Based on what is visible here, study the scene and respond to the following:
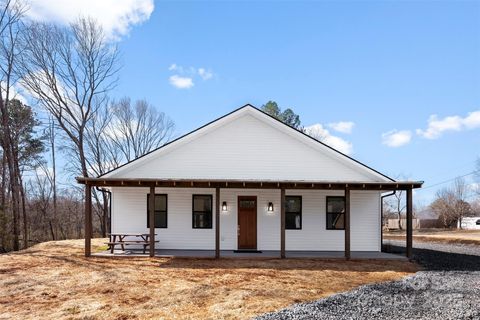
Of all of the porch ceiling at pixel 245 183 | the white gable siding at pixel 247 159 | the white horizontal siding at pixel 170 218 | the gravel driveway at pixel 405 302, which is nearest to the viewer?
the gravel driveway at pixel 405 302

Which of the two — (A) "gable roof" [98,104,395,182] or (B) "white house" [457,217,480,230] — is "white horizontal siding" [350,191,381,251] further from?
(B) "white house" [457,217,480,230]

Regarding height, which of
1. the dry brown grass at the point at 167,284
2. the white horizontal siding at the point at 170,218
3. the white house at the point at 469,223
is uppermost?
the white horizontal siding at the point at 170,218

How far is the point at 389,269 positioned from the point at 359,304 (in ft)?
15.4

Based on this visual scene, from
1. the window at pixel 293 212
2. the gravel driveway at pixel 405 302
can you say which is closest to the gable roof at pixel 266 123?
the window at pixel 293 212

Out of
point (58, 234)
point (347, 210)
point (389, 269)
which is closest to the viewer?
point (389, 269)

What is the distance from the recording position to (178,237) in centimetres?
1431

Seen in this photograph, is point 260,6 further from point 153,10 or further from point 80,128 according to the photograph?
point 80,128

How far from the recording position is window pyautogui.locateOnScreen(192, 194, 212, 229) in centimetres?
1438

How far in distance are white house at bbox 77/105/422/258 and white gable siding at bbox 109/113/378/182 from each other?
4 cm

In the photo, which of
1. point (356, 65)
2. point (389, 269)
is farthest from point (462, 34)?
point (389, 269)

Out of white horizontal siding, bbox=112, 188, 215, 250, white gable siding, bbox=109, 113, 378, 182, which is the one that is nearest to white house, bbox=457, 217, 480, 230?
white gable siding, bbox=109, 113, 378, 182

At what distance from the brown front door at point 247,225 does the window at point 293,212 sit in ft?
4.31

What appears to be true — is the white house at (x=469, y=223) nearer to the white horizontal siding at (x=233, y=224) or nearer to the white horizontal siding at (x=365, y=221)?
the white horizontal siding at (x=365, y=221)

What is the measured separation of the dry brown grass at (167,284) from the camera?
20.6ft
